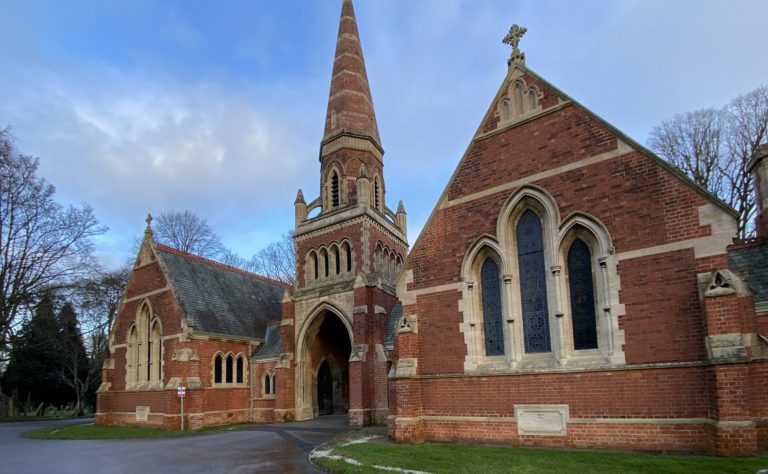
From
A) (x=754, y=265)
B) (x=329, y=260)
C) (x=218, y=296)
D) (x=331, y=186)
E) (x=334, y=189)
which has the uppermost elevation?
(x=331, y=186)

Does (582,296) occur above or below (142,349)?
above

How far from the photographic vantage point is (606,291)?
36.8 ft

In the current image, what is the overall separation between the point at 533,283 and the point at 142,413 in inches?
824

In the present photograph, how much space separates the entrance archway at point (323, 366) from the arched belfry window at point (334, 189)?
240 inches

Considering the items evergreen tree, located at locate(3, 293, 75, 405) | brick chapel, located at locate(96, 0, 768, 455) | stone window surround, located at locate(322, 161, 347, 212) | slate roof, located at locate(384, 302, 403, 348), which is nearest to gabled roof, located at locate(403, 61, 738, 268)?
brick chapel, located at locate(96, 0, 768, 455)

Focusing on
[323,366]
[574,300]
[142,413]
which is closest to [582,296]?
[574,300]

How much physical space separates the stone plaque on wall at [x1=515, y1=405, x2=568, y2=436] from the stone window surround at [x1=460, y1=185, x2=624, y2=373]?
0.95 meters

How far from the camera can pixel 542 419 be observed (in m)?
11.6

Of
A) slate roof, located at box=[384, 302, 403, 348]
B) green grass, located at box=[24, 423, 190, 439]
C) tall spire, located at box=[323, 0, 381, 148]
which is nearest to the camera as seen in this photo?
green grass, located at box=[24, 423, 190, 439]

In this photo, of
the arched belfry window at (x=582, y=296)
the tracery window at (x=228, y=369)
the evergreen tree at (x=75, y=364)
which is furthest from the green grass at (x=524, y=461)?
the evergreen tree at (x=75, y=364)

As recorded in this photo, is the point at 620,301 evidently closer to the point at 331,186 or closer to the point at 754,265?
the point at 754,265

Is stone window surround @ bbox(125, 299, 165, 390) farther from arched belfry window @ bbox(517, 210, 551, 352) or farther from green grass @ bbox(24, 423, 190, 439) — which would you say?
arched belfry window @ bbox(517, 210, 551, 352)

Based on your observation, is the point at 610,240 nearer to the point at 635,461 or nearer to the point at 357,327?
the point at 635,461

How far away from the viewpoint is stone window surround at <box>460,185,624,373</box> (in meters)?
11.2
